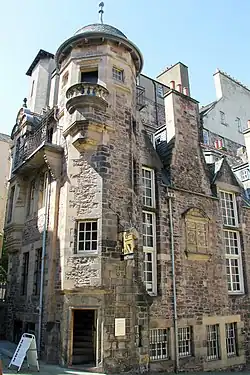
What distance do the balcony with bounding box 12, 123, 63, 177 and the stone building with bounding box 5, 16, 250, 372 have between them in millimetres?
51

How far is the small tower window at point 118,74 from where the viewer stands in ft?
40.5

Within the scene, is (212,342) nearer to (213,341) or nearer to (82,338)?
(213,341)

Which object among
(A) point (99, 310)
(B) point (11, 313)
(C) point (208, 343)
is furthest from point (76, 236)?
(C) point (208, 343)

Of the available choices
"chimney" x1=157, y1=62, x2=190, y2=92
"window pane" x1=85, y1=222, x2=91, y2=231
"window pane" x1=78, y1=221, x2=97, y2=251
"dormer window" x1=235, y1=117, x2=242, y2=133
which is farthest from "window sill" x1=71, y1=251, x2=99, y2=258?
"dormer window" x1=235, y1=117, x2=242, y2=133

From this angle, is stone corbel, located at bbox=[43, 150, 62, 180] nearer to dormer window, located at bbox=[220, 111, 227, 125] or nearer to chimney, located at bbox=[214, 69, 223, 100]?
A: dormer window, located at bbox=[220, 111, 227, 125]

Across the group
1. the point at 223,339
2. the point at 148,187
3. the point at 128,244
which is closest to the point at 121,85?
the point at 148,187

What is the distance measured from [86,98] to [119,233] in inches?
178

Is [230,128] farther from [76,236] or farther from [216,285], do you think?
[76,236]

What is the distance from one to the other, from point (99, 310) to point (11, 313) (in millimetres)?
6048

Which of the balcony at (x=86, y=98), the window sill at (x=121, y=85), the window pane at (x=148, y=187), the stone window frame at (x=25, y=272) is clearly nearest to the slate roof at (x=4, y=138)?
the stone window frame at (x=25, y=272)

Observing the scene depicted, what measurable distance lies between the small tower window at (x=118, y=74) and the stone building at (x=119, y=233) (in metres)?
0.05

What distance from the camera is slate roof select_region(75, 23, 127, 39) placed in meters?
12.3

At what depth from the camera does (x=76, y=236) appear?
10.2 metres

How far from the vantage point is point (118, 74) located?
12539mm
